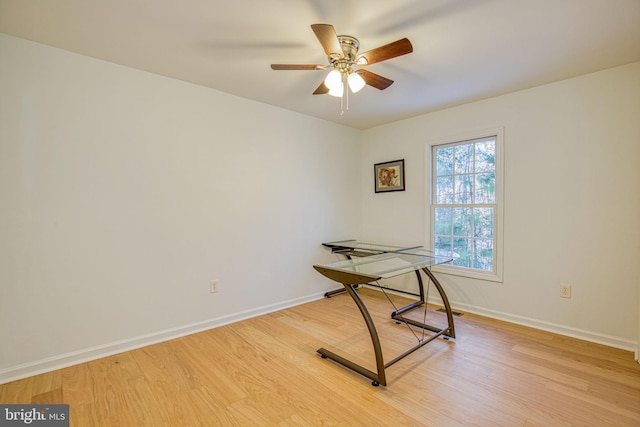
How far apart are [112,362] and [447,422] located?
2379 millimetres

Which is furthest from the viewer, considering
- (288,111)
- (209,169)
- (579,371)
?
(288,111)

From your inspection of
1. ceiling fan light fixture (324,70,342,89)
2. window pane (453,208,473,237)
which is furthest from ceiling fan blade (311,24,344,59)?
window pane (453,208,473,237)

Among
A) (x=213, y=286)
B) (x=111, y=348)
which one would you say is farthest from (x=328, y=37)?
(x=111, y=348)

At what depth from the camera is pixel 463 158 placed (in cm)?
345

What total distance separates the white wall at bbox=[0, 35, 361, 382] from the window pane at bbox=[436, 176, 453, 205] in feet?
5.92

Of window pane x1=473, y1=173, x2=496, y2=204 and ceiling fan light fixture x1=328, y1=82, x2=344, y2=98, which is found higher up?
ceiling fan light fixture x1=328, y1=82, x2=344, y2=98

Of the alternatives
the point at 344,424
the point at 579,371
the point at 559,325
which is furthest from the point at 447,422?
the point at 559,325

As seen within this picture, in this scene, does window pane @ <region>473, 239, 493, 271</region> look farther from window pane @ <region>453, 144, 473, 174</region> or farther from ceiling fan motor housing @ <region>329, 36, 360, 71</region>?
ceiling fan motor housing @ <region>329, 36, 360, 71</region>

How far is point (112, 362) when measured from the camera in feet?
7.34

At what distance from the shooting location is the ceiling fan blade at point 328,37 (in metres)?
1.54

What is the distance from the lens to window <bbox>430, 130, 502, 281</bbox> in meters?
3.15

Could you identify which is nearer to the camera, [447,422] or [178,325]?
[447,422]

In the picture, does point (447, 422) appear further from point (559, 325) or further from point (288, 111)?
point (288, 111)

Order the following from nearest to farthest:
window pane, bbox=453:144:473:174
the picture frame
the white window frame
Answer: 1. the white window frame
2. window pane, bbox=453:144:473:174
3. the picture frame
